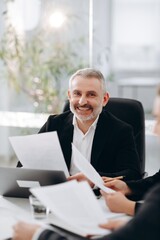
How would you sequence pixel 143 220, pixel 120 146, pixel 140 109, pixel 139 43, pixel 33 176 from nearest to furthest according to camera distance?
1. pixel 143 220
2. pixel 33 176
3. pixel 120 146
4. pixel 140 109
5. pixel 139 43

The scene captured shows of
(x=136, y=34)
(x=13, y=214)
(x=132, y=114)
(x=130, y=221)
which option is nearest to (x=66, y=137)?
(x=132, y=114)

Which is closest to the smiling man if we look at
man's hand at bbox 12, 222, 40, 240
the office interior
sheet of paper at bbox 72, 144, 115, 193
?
sheet of paper at bbox 72, 144, 115, 193

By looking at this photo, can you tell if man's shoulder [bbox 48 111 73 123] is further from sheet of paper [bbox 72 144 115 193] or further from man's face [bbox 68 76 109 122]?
sheet of paper [bbox 72 144 115 193]

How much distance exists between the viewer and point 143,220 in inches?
52.5

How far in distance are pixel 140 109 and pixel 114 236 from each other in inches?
59.6

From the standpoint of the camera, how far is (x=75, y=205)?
1.57 meters

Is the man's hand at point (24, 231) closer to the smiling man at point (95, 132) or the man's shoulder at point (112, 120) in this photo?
the smiling man at point (95, 132)

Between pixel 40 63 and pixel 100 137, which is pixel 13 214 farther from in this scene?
pixel 40 63

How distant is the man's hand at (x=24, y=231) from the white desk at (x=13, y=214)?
0.08 meters

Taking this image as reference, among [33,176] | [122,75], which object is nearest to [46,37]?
[122,75]

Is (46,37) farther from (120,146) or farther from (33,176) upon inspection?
(33,176)

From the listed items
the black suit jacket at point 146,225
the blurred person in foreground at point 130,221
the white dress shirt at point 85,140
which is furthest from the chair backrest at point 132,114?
the black suit jacket at point 146,225

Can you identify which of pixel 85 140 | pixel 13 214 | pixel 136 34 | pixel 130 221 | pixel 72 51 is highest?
pixel 136 34

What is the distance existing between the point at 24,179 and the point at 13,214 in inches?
5.8
